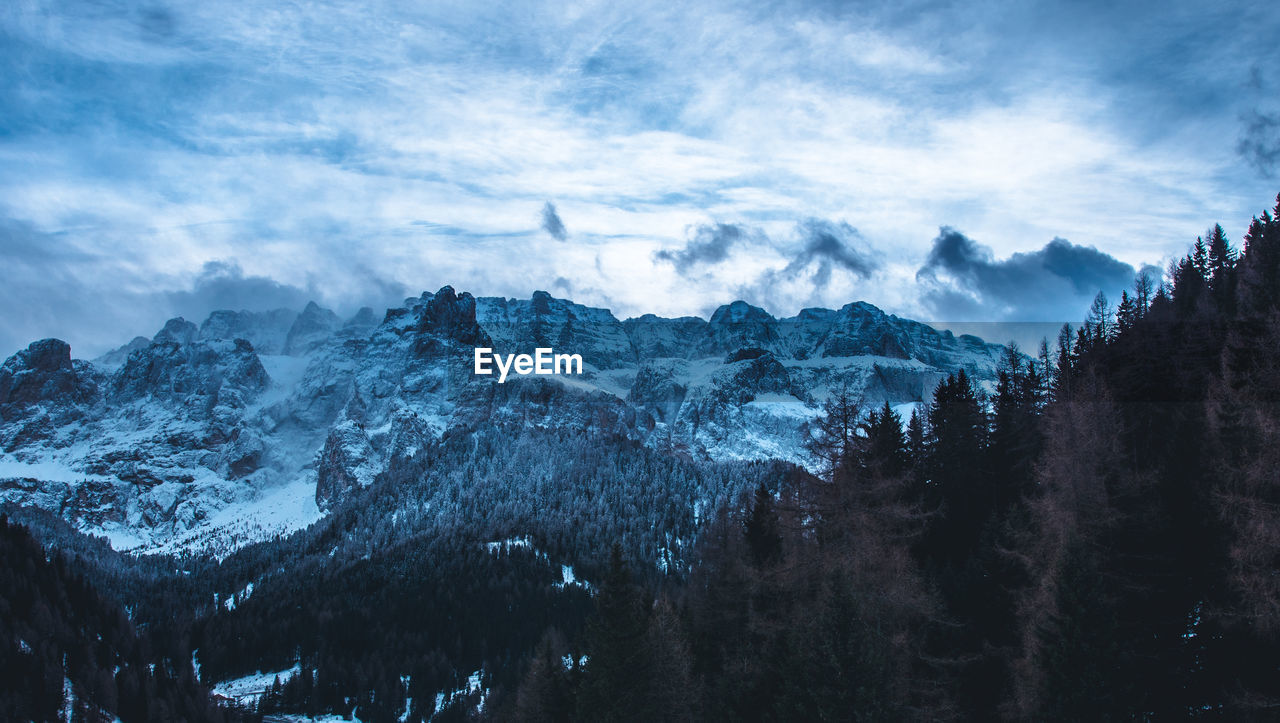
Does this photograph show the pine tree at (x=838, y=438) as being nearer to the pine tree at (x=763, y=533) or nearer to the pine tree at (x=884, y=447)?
the pine tree at (x=884, y=447)

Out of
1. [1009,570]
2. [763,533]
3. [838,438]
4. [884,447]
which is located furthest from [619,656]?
[1009,570]

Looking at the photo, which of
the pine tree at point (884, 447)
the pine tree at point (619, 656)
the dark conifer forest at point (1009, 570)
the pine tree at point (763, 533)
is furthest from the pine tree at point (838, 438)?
the pine tree at point (619, 656)

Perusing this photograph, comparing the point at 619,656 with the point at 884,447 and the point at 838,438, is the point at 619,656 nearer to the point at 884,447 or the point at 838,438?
the point at 838,438

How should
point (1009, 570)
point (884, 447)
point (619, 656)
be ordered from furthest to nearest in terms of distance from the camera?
point (884, 447) → point (619, 656) → point (1009, 570)

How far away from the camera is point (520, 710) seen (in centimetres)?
5772

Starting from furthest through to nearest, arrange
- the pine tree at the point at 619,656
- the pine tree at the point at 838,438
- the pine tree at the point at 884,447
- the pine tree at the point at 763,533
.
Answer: the pine tree at the point at 763,533 → the pine tree at the point at 619,656 → the pine tree at the point at 838,438 → the pine tree at the point at 884,447

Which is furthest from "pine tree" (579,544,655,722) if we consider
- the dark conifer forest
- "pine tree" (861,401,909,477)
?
"pine tree" (861,401,909,477)

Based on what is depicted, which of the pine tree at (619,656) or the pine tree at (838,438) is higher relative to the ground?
the pine tree at (838,438)

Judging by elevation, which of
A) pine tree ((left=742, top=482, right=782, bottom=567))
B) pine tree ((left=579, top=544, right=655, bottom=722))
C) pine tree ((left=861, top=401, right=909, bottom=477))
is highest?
pine tree ((left=861, top=401, right=909, bottom=477))

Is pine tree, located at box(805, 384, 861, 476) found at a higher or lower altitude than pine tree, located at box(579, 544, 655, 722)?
higher

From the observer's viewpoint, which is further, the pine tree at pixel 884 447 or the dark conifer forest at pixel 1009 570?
the pine tree at pixel 884 447

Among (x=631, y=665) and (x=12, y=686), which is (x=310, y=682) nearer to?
(x=12, y=686)

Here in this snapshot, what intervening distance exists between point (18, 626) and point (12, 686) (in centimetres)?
1070

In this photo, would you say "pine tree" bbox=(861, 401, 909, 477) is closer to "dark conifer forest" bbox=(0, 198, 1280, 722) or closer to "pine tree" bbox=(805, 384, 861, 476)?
"dark conifer forest" bbox=(0, 198, 1280, 722)
